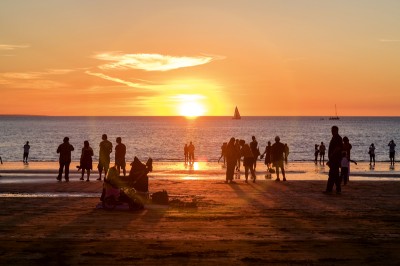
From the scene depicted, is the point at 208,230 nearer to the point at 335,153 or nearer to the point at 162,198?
the point at 162,198

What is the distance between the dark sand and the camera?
334 inches

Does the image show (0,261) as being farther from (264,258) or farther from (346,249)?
(346,249)

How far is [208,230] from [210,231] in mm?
117

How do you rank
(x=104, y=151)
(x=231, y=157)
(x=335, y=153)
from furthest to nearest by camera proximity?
1. (x=104, y=151)
2. (x=231, y=157)
3. (x=335, y=153)

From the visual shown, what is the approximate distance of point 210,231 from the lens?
10.6 metres

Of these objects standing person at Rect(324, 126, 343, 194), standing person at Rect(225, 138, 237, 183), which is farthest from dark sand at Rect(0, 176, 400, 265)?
standing person at Rect(225, 138, 237, 183)

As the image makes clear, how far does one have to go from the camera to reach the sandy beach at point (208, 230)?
27.9 ft

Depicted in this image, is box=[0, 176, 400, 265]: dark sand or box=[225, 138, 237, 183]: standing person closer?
box=[0, 176, 400, 265]: dark sand

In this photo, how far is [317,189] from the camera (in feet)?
62.0

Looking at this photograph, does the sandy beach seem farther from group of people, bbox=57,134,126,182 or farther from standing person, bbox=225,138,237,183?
group of people, bbox=57,134,126,182

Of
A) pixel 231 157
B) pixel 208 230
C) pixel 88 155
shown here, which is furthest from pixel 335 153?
pixel 88 155

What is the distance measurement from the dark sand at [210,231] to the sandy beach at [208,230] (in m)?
0.02

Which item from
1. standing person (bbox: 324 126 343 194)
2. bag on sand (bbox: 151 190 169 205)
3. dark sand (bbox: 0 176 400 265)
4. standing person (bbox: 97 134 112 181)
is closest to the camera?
dark sand (bbox: 0 176 400 265)

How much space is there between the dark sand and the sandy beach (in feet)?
0.06
